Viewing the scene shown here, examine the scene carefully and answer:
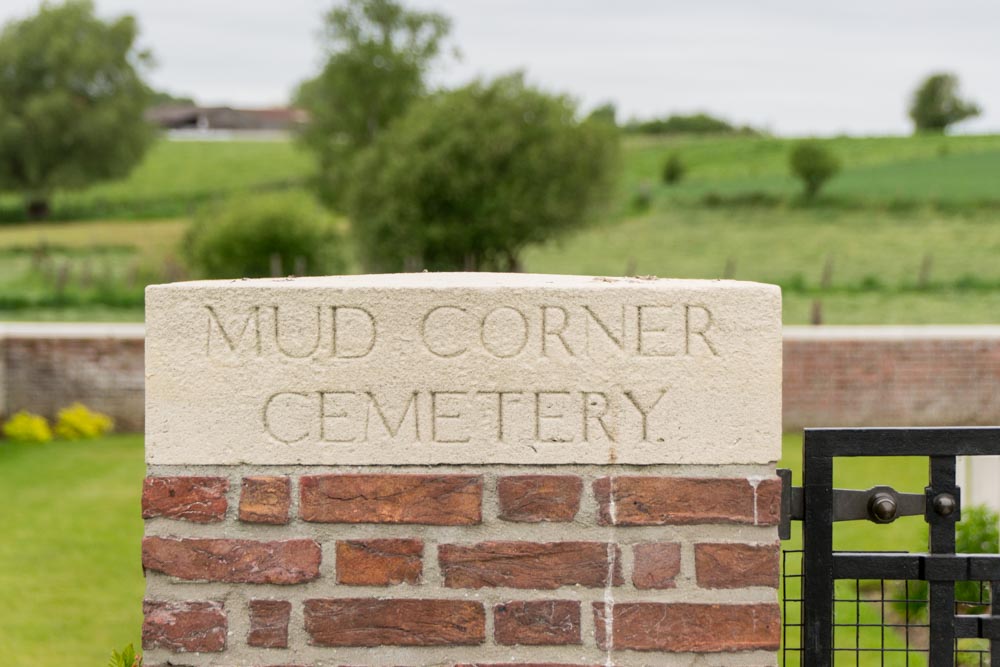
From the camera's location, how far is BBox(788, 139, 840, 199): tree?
2869cm

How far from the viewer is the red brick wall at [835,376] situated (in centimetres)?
1098

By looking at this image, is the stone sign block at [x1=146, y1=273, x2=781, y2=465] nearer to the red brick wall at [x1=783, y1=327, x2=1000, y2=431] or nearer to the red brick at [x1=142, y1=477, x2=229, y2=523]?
the red brick at [x1=142, y1=477, x2=229, y2=523]

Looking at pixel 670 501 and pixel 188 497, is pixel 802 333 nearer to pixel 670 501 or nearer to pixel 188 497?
pixel 670 501

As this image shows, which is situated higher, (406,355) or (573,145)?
(573,145)

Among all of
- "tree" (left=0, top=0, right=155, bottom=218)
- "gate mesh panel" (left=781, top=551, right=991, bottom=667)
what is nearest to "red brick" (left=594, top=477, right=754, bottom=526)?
"gate mesh panel" (left=781, top=551, right=991, bottom=667)

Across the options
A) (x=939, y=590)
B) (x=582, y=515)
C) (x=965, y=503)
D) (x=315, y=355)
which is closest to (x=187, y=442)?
(x=315, y=355)

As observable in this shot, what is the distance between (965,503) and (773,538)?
3.95 m

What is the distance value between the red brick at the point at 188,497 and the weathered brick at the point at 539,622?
0.51m

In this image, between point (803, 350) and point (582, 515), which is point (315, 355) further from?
point (803, 350)

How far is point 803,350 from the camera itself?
11.0 metres

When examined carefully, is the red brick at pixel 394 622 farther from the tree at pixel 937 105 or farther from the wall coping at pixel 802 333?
the tree at pixel 937 105

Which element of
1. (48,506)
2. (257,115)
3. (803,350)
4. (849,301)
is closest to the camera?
(48,506)

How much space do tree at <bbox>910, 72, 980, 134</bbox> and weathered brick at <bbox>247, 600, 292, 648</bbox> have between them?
42.6 metres

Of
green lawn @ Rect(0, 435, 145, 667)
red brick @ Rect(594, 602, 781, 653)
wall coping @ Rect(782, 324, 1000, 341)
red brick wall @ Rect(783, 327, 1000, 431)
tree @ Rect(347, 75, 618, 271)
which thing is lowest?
green lawn @ Rect(0, 435, 145, 667)
